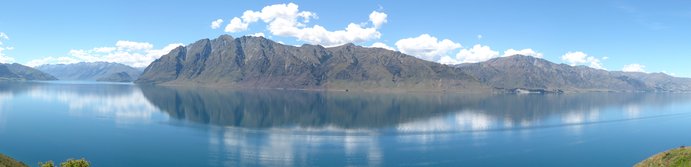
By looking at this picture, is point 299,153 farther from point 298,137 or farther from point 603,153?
point 603,153

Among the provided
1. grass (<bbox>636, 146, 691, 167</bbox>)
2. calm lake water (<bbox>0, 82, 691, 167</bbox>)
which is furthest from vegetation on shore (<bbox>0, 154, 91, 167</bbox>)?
grass (<bbox>636, 146, 691, 167</bbox>)

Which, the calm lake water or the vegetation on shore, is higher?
the vegetation on shore

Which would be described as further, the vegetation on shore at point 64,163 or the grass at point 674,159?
the grass at point 674,159

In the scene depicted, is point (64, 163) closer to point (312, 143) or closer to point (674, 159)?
point (312, 143)

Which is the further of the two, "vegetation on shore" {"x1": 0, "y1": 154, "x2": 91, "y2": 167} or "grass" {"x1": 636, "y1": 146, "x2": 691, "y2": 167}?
"grass" {"x1": 636, "y1": 146, "x2": 691, "y2": 167}

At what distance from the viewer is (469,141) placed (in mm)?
151375

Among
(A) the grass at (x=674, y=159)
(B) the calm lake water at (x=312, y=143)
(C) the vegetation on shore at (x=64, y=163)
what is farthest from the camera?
(B) the calm lake water at (x=312, y=143)

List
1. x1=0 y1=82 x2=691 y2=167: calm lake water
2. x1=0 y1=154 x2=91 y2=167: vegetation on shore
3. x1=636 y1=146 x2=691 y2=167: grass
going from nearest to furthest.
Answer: x1=0 y1=154 x2=91 y2=167: vegetation on shore, x1=636 y1=146 x2=691 y2=167: grass, x1=0 y1=82 x2=691 y2=167: calm lake water

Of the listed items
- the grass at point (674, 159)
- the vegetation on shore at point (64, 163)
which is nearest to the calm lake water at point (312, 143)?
the vegetation on shore at point (64, 163)

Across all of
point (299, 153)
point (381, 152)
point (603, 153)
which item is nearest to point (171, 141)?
point (299, 153)

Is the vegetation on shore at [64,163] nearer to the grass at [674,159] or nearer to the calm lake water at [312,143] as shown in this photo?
the calm lake water at [312,143]

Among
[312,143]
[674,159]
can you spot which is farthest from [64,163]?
[674,159]

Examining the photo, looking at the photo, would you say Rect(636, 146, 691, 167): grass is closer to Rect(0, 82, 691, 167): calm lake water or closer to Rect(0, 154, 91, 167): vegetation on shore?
Rect(0, 82, 691, 167): calm lake water

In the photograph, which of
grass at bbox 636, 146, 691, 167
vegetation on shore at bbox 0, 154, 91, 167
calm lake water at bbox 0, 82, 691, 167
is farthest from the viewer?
calm lake water at bbox 0, 82, 691, 167
